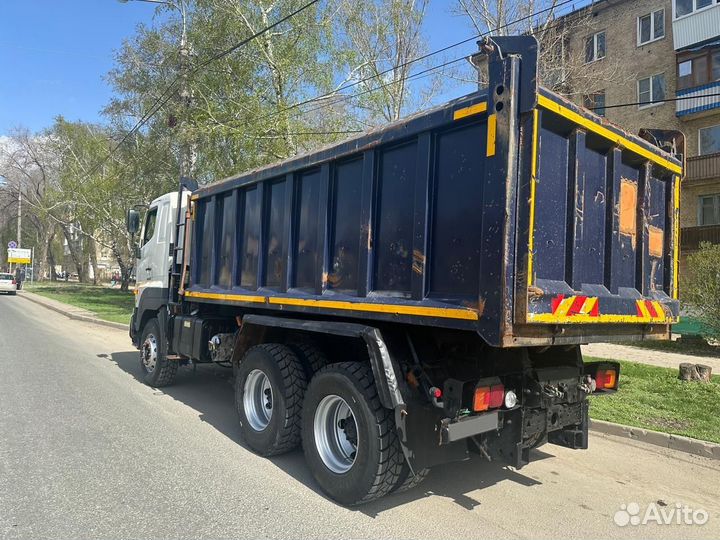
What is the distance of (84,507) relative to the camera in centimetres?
362

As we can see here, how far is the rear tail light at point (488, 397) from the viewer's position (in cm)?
343

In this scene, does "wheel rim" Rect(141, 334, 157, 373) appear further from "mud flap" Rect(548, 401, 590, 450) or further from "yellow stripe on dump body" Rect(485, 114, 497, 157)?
"yellow stripe on dump body" Rect(485, 114, 497, 157)

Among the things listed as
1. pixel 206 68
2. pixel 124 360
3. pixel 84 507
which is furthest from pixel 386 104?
pixel 84 507

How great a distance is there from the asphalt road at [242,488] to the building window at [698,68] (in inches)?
842

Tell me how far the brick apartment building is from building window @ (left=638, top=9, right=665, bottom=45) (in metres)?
0.04

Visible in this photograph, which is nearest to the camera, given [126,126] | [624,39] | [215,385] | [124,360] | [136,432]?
[136,432]

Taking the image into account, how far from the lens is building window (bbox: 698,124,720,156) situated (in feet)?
71.2

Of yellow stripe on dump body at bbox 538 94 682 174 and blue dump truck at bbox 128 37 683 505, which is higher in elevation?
yellow stripe on dump body at bbox 538 94 682 174

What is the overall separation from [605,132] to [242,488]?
383cm

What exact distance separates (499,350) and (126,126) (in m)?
26.1

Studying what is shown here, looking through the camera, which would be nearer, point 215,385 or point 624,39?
point 215,385

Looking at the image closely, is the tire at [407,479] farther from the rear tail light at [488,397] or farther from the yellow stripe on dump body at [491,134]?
the yellow stripe on dump body at [491,134]

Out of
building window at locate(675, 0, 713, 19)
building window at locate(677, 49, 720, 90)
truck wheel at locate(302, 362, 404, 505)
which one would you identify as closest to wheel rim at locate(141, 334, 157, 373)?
truck wheel at locate(302, 362, 404, 505)

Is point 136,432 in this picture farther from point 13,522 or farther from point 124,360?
point 124,360
